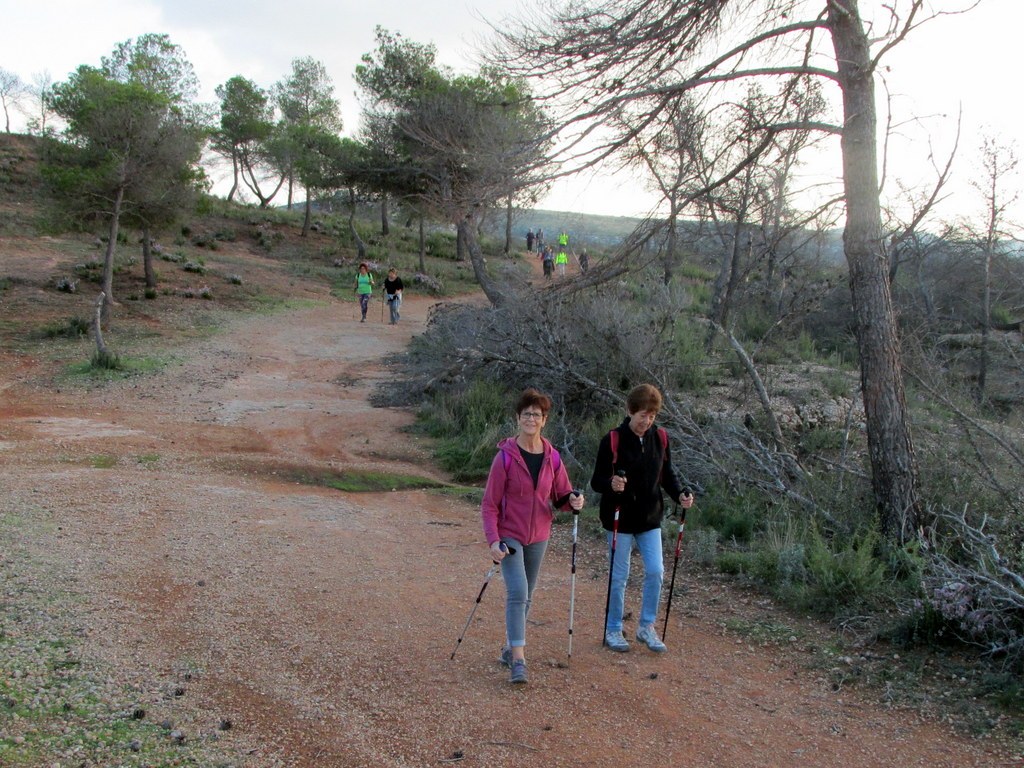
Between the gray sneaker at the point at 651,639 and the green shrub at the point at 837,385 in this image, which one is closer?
the gray sneaker at the point at 651,639

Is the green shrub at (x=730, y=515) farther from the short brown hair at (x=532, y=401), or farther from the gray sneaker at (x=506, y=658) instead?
the short brown hair at (x=532, y=401)

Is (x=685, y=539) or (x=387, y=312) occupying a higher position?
(x=387, y=312)

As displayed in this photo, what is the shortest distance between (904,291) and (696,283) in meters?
12.3

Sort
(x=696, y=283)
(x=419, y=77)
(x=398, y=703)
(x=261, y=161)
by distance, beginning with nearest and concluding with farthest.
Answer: (x=398, y=703), (x=419, y=77), (x=696, y=283), (x=261, y=161)

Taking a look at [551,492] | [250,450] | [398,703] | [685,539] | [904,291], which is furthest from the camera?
[904,291]

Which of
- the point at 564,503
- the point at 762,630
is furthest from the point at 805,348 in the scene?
the point at 564,503

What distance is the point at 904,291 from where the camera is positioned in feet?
66.5

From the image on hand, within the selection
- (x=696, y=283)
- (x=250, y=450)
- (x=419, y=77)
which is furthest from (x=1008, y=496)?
(x=696, y=283)

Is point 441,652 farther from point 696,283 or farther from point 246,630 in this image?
point 696,283

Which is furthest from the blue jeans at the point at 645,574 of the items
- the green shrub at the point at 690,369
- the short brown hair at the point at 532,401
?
the green shrub at the point at 690,369

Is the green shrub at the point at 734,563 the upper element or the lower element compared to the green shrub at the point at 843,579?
lower

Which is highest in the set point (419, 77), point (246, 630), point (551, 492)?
point (419, 77)

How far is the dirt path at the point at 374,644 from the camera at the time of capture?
155 inches

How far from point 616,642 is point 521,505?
1192 millimetres
